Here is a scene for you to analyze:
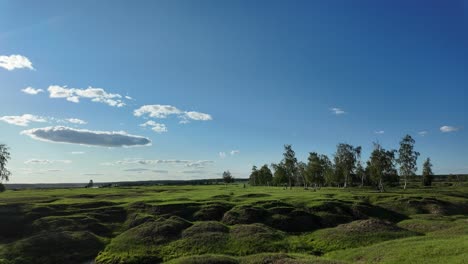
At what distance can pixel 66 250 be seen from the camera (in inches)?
1813

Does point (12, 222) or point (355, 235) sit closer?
point (355, 235)

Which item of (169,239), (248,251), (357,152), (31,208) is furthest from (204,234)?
(357,152)

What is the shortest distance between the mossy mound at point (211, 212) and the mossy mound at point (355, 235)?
19.0 meters

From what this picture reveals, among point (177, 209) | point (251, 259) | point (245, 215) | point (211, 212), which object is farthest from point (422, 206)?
→ point (251, 259)

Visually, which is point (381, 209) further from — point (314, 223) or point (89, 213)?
point (89, 213)

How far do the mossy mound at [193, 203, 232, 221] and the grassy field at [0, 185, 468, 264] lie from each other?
0.57 ft

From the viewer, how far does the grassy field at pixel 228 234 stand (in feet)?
129

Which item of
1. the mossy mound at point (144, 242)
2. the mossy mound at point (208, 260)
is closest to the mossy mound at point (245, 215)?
the mossy mound at point (144, 242)

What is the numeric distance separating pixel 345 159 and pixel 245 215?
313 ft

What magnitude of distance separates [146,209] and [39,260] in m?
26.8

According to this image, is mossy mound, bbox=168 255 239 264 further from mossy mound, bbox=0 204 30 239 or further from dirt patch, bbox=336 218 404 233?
mossy mound, bbox=0 204 30 239

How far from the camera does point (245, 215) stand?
6244 centimetres

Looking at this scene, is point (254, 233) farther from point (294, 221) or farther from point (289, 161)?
point (289, 161)

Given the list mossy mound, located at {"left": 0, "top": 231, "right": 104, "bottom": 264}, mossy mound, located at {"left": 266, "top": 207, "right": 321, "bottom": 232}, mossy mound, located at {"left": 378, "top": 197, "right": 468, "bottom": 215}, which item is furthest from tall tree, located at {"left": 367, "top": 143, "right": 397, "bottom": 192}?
mossy mound, located at {"left": 0, "top": 231, "right": 104, "bottom": 264}
